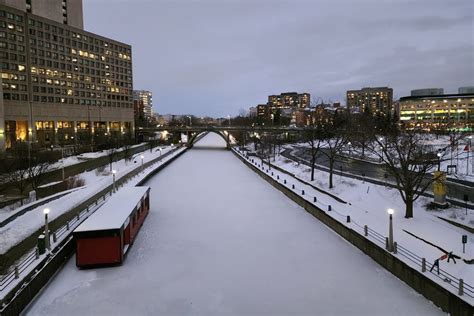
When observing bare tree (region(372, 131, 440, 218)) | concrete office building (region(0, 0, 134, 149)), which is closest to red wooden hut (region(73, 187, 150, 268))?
bare tree (region(372, 131, 440, 218))

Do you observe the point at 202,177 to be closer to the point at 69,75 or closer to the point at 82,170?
the point at 82,170

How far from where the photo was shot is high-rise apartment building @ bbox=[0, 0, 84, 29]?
305 feet

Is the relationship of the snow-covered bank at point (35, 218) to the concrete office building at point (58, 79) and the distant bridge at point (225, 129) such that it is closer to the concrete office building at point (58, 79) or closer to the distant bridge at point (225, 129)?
the concrete office building at point (58, 79)

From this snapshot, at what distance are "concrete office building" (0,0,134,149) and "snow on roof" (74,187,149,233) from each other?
53.0 m

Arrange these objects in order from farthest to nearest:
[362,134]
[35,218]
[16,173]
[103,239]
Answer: [16,173], [362,134], [35,218], [103,239]

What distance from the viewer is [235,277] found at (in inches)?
514

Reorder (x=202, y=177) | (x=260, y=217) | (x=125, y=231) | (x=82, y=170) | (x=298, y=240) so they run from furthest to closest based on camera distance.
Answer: (x=82, y=170) → (x=202, y=177) → (x=260, y=217) → (x=298, y=240) → (x=125, y=231)

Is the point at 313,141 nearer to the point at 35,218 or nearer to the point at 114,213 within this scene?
the point at 35,218

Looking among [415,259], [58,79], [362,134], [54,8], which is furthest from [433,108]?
[415,259]

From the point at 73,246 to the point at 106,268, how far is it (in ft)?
9.26

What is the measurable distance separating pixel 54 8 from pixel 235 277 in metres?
117

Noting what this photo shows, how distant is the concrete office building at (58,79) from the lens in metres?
80.4

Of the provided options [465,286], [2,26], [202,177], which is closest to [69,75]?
[2,26]

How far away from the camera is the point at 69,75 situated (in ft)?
317
